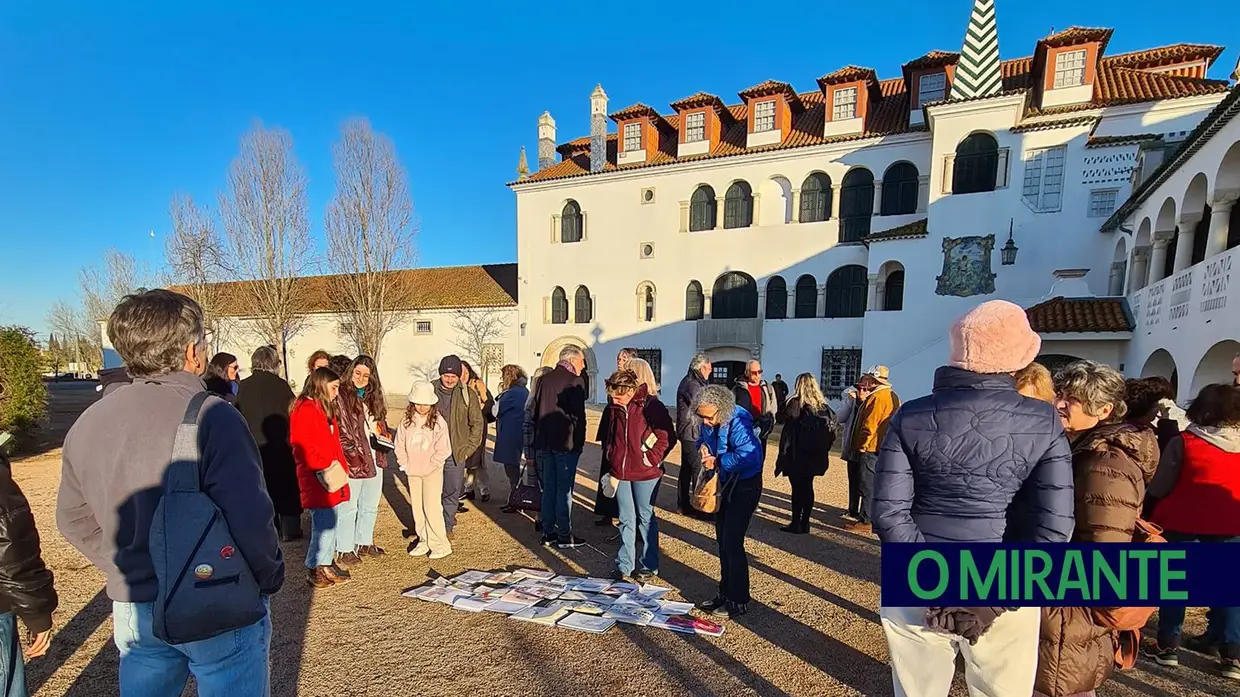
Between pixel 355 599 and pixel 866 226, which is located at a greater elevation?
pixel 866 226

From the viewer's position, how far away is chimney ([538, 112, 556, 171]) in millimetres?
24766

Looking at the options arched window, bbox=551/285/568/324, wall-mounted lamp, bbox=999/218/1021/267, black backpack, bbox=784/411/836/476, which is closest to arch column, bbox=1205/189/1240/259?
black backpack, bbox=784/411/836/476

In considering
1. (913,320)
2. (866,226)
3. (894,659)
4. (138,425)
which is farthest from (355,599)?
(866,226)

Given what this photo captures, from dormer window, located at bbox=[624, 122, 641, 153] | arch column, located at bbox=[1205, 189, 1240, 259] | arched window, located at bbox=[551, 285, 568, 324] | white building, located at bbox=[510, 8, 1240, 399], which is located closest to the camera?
arch column, located at bbox=[1205, 189, 1240, 259]

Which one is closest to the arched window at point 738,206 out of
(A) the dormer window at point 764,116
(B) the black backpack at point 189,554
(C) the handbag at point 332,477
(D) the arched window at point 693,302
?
(A) the dormer window at point 764,116

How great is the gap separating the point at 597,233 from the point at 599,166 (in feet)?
9.32

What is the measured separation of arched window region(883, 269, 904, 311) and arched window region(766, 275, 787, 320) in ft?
10.9

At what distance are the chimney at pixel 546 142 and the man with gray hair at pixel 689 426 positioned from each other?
20.6m

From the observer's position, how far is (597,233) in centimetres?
2247

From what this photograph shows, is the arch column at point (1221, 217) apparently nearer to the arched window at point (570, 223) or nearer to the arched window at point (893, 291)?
the arched window at point (893, 291)

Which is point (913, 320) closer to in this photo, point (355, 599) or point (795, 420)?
point (795, 420)

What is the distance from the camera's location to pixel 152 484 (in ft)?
5.50

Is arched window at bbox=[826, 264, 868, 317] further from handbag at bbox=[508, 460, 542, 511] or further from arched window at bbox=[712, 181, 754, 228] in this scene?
handbag at bbox=[508, 460, 542, 511]

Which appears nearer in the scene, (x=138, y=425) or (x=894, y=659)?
(x=138, y=425)
